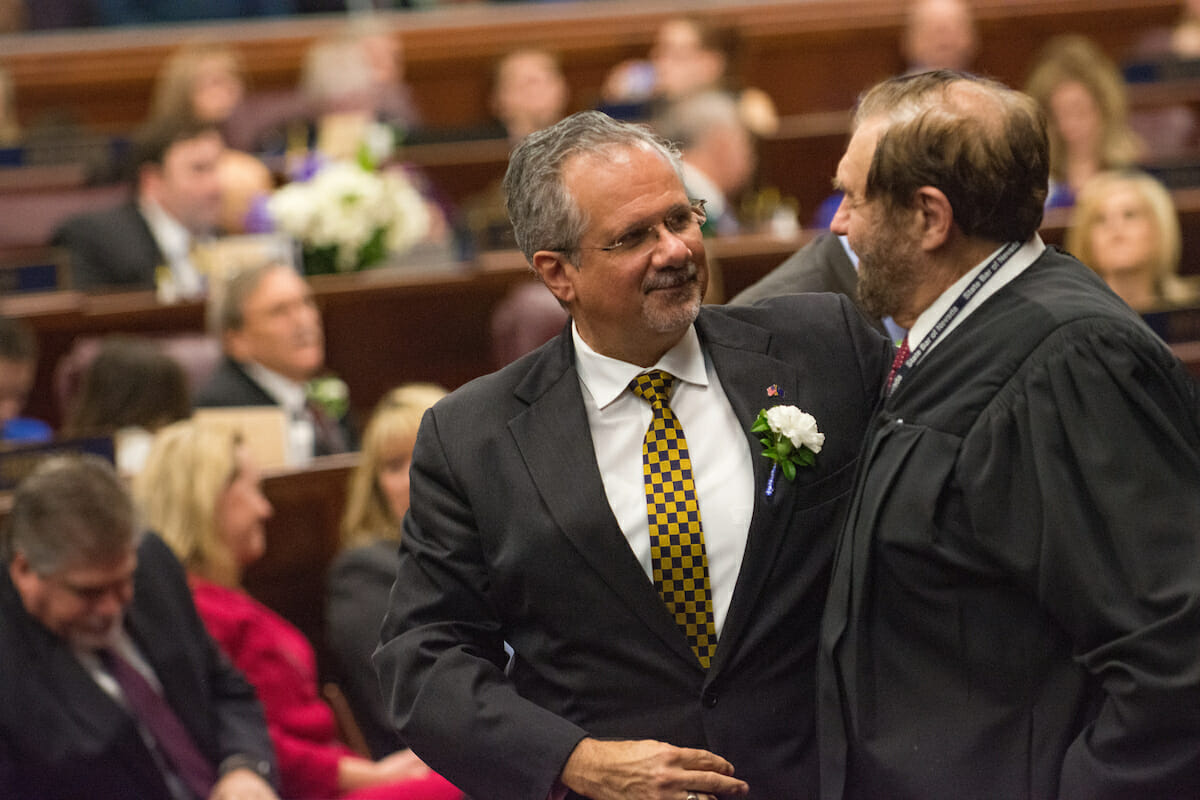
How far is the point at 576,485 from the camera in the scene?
200 centimetres

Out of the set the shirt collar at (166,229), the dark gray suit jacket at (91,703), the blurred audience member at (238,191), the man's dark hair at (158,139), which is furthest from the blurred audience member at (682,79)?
the dark gray suit jacket at (91,703)

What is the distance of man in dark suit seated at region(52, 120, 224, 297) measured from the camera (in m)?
6.00

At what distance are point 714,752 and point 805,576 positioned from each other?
0.27 m

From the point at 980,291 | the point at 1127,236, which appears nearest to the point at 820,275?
the point at 980,291

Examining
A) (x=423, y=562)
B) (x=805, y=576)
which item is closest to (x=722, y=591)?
(x=805, y=576)

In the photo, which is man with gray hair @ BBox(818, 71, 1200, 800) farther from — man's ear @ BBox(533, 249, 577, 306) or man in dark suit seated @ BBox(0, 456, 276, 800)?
man in dark suit seated @ BBox(0, 456, 276, 800)

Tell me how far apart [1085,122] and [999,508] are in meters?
5.16

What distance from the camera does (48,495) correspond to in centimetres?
309

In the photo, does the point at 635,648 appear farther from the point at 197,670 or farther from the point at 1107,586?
the point at 197,670

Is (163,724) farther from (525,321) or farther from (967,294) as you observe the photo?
(525,321)

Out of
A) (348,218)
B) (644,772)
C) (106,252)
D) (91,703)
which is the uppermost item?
(348,218)

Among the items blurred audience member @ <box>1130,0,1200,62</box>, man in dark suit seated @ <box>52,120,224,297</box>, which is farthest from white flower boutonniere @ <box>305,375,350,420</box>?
blurred audience member @ <box>1130,0,1200,62</box>

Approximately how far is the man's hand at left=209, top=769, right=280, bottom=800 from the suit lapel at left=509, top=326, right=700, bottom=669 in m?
1.58

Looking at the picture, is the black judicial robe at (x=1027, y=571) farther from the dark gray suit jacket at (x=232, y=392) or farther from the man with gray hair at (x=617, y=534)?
the dark gray suit jacket at (x=232, y=392)
